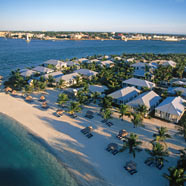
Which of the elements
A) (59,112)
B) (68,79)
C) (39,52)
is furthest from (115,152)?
(39,52)

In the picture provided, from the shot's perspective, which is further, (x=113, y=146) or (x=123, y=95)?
(x=123, y=95)

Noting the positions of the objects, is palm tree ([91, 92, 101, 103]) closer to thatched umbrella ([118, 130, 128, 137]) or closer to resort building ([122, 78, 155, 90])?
thatched umbrella ([118, 130, 128, 137])

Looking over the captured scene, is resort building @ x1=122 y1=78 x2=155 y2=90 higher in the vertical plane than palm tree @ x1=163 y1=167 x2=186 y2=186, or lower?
higher

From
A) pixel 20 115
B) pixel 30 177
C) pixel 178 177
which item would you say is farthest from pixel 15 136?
pixel 178 177

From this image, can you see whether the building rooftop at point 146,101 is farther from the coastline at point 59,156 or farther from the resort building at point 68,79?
the resort building at point 68,79

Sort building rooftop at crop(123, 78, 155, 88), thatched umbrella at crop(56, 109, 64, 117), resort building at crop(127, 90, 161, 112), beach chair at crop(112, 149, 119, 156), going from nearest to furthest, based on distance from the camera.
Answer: beach chair at crop(112, 149, 119, 156) < resort building at crop(127, 90, 161, 112) < thatched umbrella at crop(56, 109, 64, 117) < building rooftop at crop(123, 78, 155, 88)

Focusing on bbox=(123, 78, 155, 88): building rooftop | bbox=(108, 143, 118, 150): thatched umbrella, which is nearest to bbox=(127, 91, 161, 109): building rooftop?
bbox=(123, 78, 155, 88): building rooftop

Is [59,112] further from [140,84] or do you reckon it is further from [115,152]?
[140,84]
